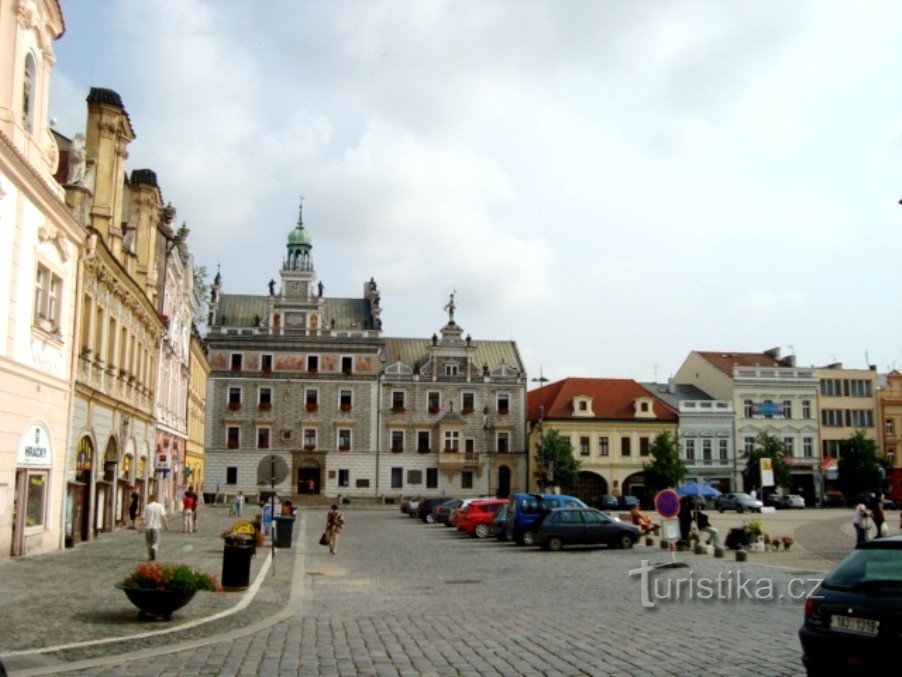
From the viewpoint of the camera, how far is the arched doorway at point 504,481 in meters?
75.3

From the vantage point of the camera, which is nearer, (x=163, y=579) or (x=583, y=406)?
(x=163, y=579)

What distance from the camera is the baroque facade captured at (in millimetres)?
72438

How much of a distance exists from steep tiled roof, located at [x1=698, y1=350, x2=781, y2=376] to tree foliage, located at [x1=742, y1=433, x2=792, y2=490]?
788cm

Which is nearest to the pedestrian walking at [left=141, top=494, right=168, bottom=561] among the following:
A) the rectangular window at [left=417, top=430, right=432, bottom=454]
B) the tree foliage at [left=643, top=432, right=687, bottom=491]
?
the rectangular window at [left=417, top=430, right=432, bottom=454]

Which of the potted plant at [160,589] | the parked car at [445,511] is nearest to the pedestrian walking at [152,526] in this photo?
the potted plant at [160,589]

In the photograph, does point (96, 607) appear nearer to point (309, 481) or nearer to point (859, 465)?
point (309, 481)

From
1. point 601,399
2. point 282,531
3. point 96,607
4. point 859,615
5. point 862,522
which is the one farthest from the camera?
point 601,399

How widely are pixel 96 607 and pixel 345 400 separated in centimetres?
6022

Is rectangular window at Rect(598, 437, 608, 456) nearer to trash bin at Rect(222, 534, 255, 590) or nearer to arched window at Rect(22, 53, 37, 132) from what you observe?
arched window at Rect(22, 53, 37, 132)

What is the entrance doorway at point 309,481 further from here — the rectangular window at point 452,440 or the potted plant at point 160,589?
the potted plant at point 160,589

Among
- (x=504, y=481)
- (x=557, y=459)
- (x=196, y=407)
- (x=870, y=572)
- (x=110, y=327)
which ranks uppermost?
(x=110, y=327)

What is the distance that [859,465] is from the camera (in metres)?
72.8

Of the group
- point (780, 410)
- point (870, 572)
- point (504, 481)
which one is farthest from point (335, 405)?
point (870, 572)

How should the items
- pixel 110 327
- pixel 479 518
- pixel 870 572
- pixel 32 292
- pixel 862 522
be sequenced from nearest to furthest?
pixel 870 572
pixel 32 292
pixel 862 522
pixel 110 327
pixel 479 518
